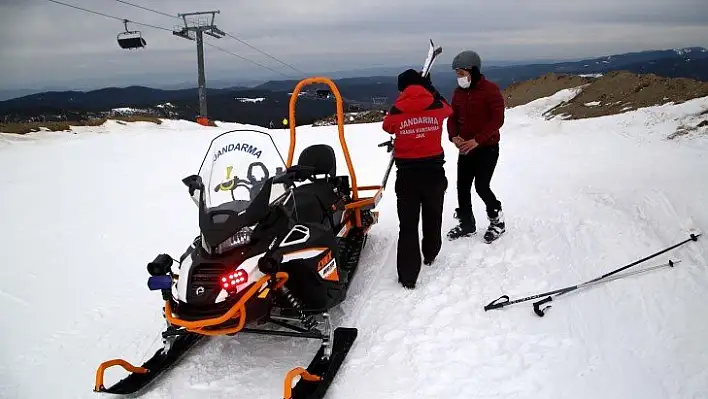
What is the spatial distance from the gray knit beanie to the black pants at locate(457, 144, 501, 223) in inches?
36.4

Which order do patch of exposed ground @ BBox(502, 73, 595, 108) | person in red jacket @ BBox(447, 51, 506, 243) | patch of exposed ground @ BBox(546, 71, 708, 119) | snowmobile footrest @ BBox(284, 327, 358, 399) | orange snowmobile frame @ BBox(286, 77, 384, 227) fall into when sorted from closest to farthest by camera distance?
snowmobile footrest @ BBox(284, 327, 358, 399)
person in red jacket @ BBox(447, 51, 506, 243)
orange snowmobile frame @ BBox(286, 77, 384, 227)
patch of exposed ground @ BBox(546, 71, 708, 119)
patch of exposed ground @ BBox(502, 73, 595, 108)

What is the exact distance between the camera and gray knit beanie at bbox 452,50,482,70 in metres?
5.26

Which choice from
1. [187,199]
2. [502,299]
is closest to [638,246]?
[502,299]

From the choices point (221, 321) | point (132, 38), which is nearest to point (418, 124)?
point (221, 321)

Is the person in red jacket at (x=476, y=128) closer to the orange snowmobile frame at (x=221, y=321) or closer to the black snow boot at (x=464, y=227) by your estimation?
the black snow boot at (x=464, y=227)

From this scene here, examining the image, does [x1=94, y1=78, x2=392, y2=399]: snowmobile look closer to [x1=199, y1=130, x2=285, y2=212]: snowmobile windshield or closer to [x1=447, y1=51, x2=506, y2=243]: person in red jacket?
[x1=199, y1=130, x2=285, y2=212]: snowmobile windshield

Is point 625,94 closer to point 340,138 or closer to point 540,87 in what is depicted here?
point 540,87

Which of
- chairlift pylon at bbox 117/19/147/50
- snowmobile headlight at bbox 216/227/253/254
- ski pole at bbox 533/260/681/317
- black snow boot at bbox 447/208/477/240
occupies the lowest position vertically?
ski pole at bbox 533/260/681/317

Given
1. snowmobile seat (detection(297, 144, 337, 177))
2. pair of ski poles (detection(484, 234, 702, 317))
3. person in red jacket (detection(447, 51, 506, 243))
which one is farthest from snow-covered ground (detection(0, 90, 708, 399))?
snowmobile seat (detection(297, 144, 337, 177))

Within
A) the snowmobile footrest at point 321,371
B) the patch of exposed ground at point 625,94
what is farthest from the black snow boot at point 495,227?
the patch of exposed ground at point 625,94

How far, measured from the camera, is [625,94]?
1772 centimetres

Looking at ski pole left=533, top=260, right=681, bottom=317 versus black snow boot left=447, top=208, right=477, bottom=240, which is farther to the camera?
black snow boot left=447, top=208, right=477, bottom=240

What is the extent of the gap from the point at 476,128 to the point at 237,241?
3.16 m

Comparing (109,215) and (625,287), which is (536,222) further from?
(109,215)
